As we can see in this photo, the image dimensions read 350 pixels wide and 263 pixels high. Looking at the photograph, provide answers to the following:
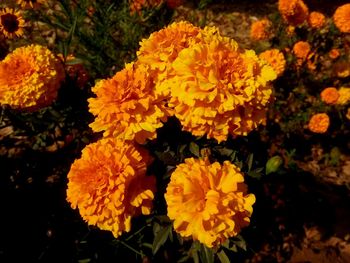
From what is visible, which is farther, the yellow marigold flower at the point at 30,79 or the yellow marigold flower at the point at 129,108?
the yellow marigold flower at the point at 30,79

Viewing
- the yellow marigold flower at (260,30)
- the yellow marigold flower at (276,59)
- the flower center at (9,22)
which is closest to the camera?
the flower center at (9,22)

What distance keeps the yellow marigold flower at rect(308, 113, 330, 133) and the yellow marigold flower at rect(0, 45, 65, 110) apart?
168 cm

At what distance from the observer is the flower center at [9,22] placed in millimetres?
1889

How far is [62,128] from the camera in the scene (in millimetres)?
1877

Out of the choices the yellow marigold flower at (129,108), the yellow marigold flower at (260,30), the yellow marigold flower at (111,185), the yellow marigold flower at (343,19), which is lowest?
the yellow marigold flower at (260,30)

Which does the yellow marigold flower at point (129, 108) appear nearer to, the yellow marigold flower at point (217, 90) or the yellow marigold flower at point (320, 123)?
the yellow marigold flower at point (217, 90)

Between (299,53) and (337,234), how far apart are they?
3.95 feet

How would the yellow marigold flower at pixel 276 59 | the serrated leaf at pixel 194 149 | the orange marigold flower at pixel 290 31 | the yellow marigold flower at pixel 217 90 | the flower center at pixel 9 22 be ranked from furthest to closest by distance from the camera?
the orange marigold flower at pixel 290 31 → the yellow marigold flower at pixel 276 59 → the flower center at pixel 9 22 → the serrated leaf at pixel 194 149 → the yellow marigold flower at pixel 217 90

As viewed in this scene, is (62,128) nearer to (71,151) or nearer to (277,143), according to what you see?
(71,151)

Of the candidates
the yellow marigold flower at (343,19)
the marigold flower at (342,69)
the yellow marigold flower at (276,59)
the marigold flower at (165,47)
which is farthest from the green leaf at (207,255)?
the marigold flower at (342,69)

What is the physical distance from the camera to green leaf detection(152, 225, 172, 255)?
1310 mm

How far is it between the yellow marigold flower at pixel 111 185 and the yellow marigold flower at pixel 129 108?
0.22ft

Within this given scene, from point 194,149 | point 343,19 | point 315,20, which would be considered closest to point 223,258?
point 194,149

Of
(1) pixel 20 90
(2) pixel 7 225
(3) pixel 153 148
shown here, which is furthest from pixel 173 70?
(2) pixel 7 225
